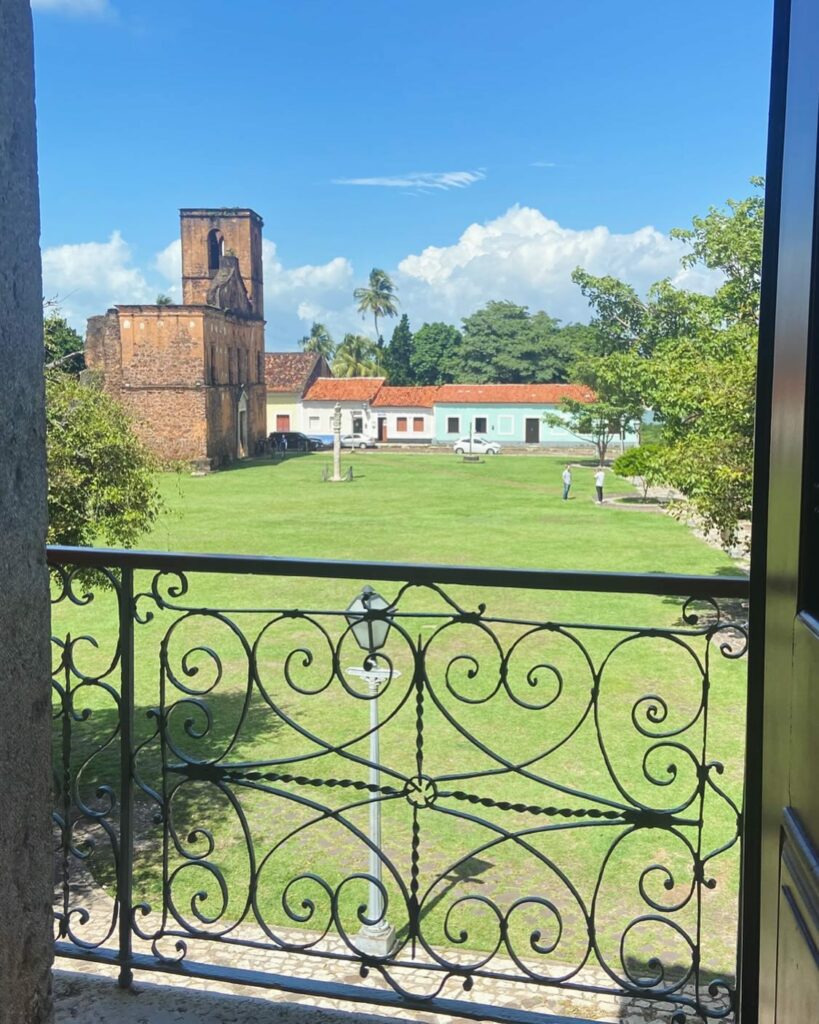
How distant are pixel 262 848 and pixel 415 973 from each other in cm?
182

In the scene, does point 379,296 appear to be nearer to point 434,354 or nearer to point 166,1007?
point 434,354

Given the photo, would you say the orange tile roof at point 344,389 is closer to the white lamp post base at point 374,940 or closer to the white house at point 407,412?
the white house at point 407,412

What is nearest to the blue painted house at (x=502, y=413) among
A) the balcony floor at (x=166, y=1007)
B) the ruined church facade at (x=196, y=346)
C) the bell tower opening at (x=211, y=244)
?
the ruined church facade at (x=196, y=346)

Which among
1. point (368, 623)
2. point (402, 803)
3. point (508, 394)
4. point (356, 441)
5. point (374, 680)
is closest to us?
point (368, 623)

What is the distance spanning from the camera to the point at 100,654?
10664 millimetres

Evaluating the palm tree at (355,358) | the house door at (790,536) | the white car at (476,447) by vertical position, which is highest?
the palm tree at (355,358)

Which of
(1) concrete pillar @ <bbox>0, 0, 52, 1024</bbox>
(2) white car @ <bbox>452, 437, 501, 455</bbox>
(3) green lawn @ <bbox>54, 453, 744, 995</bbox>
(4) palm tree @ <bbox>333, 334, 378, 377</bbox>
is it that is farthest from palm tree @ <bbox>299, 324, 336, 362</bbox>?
(1) concrete pillar @ <bbox>0, 0, 52, 1024</bbox>

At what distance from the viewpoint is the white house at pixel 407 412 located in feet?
158

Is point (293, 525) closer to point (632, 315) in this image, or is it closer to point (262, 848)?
point (632, 315)

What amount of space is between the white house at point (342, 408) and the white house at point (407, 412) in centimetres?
43

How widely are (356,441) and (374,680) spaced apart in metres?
44.1

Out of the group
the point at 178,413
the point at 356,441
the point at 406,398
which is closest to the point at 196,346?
the point at 178,413

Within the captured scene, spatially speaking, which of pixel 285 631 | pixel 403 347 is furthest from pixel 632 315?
pixel 403 347

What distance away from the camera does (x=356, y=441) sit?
46969 mm
